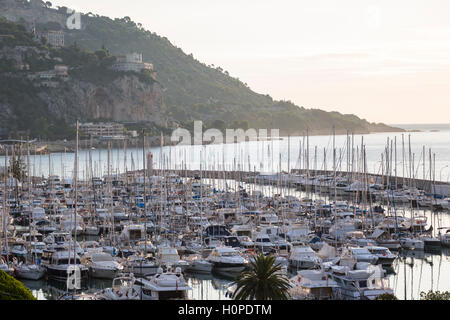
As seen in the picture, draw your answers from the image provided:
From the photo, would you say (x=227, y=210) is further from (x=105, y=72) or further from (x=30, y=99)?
(x=105, y=72)

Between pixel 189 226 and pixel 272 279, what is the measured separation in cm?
1975

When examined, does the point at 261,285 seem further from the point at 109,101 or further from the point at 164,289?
the point at 109,101

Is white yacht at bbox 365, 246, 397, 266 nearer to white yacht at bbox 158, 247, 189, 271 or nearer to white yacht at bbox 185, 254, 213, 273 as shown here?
white yacht at bbox 185, 254, 213, 273

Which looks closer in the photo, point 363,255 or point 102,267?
point 102,267

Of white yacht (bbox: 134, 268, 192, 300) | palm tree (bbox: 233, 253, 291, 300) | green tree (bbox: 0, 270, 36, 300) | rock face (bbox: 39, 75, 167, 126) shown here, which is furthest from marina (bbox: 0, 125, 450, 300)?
rock face (bbox: 39, 75, 167, 126)

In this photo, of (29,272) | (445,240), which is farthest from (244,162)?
(29,272)

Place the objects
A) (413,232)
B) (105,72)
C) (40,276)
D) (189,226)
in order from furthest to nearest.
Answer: (105,72)
(189,226)
(413,232)
(40,276)

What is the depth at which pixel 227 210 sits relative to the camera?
40281 mm

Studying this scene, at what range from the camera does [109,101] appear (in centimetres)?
17650

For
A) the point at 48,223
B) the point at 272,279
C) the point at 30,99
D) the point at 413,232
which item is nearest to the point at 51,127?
the point at 30,99

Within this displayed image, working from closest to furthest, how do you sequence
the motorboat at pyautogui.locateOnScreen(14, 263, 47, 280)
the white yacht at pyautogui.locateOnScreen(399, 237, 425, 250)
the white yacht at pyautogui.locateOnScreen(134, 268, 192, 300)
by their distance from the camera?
the white yacht at pyautogui.locateOnScreen(134, 268, 192, 300) < the motorboat at pyautogui.locateOnScreen(14, 263, 47, 280) < the white yacht at pyautogui.locateOnScreen(399, 237, 425, 250)

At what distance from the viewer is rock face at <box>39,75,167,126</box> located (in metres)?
168
